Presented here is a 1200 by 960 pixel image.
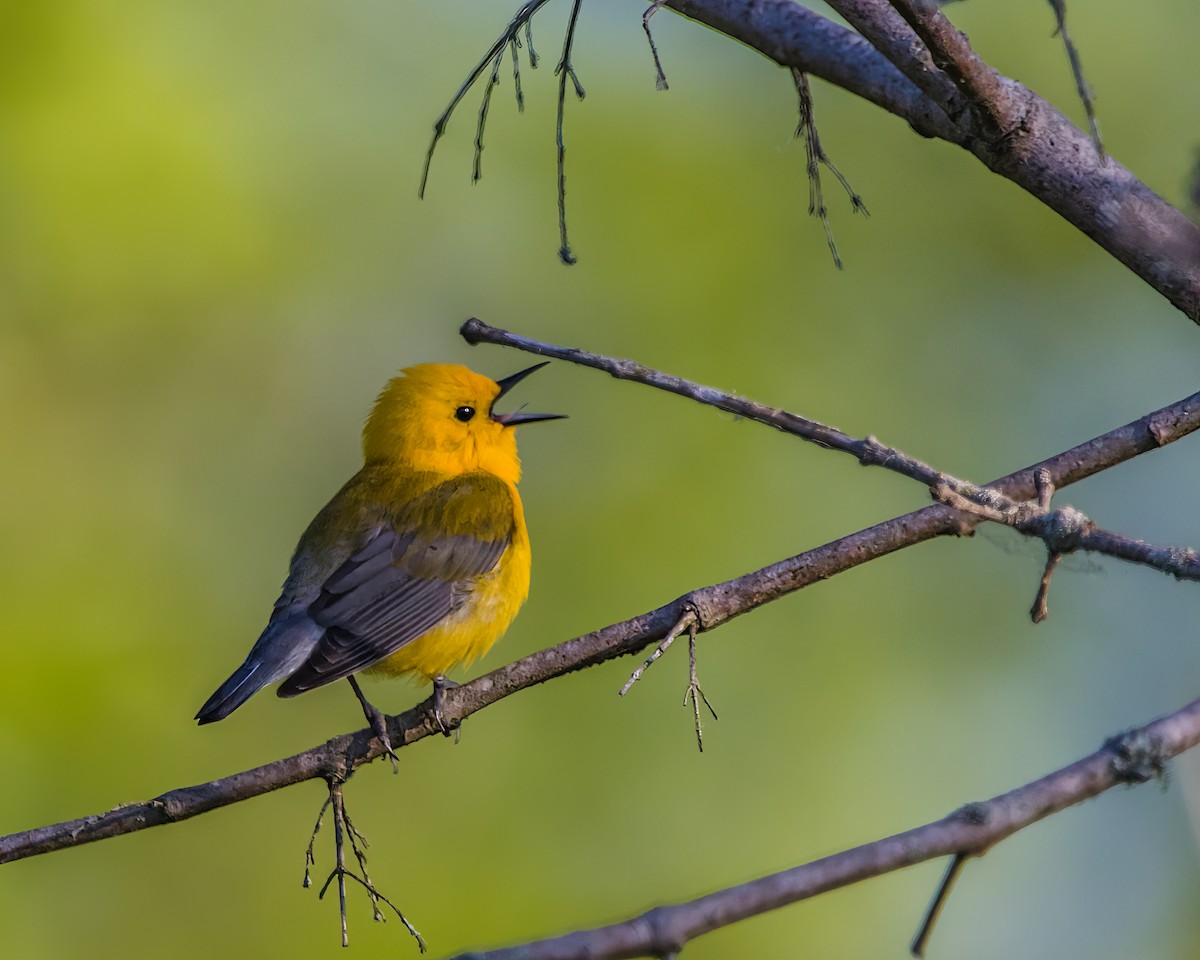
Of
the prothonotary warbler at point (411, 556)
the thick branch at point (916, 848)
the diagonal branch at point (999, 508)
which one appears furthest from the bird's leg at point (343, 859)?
the thick branch at point (916, 848)

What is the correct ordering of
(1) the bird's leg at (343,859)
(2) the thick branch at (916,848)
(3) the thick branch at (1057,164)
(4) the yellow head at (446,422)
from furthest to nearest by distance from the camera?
(4) the yellow head at (446,422)
(1) the bird's leg at (343,859)
(3) the thick branch at (1057,164)
(2) the thick branch at (916,848)

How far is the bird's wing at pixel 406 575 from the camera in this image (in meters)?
4.36

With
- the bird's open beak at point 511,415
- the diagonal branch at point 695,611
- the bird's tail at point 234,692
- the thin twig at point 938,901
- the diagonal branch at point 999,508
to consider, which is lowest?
the thin twig at point 938,901

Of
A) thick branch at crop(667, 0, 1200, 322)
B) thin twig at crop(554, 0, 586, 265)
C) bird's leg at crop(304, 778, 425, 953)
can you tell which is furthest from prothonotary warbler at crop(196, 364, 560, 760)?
thick branch at crop(667, 0, 1200, 322)

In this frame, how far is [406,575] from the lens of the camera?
4.79 meters

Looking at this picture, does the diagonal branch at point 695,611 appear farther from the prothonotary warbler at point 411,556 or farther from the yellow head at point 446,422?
the yellow head at point 446,422

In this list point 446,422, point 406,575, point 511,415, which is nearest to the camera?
point 406,575

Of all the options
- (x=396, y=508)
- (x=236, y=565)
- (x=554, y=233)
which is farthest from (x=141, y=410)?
(x=396, y=508)

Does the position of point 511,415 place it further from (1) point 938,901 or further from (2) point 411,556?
(1) point 938,901

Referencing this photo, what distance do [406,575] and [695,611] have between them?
1948mm

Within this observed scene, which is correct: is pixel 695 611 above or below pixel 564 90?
below

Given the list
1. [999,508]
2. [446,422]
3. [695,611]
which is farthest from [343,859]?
[446,422]

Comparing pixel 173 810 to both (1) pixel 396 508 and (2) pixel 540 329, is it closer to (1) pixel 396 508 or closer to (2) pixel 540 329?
(1) pixel 396 508

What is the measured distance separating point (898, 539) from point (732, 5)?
1572mm
